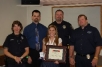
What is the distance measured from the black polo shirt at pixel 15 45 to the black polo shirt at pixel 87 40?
1.04 meters

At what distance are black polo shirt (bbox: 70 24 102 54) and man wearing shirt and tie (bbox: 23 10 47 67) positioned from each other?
743 millimetres

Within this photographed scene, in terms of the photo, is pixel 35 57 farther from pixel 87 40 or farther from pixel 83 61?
pixel 87 40

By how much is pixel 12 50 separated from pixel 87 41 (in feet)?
4.50

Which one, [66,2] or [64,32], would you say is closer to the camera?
[64,32]

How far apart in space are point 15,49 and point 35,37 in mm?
548

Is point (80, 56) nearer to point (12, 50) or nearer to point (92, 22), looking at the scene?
point (12, 50)

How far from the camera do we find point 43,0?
18.9 feet

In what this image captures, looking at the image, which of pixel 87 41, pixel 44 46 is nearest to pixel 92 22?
pixel 87 41

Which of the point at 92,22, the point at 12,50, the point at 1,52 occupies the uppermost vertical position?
the point at 92,22

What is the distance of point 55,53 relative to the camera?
361cm

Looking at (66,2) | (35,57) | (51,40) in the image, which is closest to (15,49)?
(35,57)

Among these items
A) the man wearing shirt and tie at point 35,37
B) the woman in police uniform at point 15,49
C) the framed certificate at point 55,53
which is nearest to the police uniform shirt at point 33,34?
the man wearing shirt and tie at point 35,37

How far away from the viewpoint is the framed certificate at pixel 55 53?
358 centimetres

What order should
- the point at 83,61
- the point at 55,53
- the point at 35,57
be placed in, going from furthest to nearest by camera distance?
the point at 35,57 < the point at 83,61 < the point at 55,53
